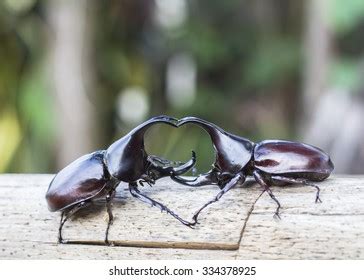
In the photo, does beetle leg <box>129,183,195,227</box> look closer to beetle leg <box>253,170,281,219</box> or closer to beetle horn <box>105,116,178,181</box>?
beetle horn <box>105,116,178,181</box>

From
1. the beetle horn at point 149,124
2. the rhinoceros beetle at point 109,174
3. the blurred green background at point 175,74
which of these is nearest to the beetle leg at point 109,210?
the rhinoceros beetle at point 109,174

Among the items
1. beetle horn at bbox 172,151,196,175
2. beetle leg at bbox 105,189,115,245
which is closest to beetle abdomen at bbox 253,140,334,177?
beetle horn at bbox 172,151,196,175

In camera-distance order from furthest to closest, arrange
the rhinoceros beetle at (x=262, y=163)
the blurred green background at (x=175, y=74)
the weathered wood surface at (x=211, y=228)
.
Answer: the blurred green background at (x=175, y=74), the rhinoceros beetle at (x=262, y=163), the weathered wood surface at (x=211, y=228)

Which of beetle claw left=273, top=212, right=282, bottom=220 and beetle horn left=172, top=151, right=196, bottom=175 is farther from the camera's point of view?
beetle horn left=172, top=151, right=196, bottom=175

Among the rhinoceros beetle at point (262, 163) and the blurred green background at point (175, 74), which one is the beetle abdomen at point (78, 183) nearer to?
the rhinoceros beetle at point (262, 163)

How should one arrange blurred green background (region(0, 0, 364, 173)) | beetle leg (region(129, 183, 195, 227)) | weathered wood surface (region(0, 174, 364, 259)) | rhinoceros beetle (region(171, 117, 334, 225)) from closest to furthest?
weathered wood surface (region(0, 174, 364, 259))
beetle leg (region(129, 183, 195, 227))
rhinoceros beetle (region(171, 117, 334, 225))
blurred green background (region(0, 0, 364, 173))
